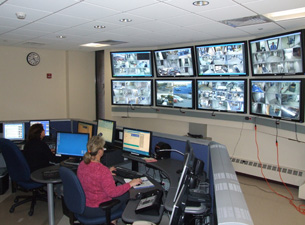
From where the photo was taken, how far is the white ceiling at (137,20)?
2.59 m

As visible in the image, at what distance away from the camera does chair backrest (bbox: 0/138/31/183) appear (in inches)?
126

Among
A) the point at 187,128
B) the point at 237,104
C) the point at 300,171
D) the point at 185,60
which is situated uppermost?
the point at 185,60

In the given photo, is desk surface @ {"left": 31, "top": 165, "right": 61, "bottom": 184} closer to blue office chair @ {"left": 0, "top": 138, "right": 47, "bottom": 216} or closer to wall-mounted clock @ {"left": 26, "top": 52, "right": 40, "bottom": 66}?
blue office chair @ {"left": 0, "top": 138, "right": 47, "bottom": 216}

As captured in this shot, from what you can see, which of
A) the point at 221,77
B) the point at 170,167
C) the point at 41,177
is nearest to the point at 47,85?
the point at 41,177

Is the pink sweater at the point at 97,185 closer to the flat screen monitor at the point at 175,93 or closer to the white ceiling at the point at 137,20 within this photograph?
the white ceiling at the point at 137,20

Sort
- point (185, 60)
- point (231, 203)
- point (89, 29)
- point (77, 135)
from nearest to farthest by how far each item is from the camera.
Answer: point (231, 203) → point (77, 135) → point (89, 29) → point (185, 60)

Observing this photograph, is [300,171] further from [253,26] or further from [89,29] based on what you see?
[89,29]

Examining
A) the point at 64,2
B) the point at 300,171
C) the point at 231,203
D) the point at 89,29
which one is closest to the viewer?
the point at 231,203

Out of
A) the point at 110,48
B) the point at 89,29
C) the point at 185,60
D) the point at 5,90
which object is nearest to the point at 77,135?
the point at 89,29

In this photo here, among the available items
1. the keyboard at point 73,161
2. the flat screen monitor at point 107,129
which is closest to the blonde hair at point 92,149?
the keyboard at point 73,161

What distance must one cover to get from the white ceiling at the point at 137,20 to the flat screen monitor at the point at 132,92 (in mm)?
1087

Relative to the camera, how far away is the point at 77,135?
139 inches

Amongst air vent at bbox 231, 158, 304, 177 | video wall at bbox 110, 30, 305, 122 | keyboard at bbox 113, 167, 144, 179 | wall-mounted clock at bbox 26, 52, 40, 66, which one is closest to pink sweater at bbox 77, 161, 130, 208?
keyboard at bbox 113, 167, 144, 179

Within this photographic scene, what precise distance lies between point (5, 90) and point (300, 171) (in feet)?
19.3
